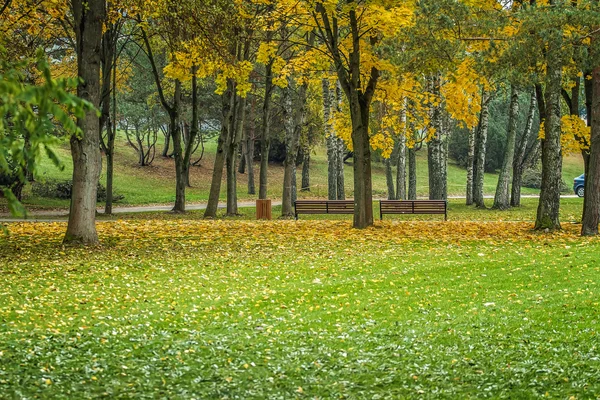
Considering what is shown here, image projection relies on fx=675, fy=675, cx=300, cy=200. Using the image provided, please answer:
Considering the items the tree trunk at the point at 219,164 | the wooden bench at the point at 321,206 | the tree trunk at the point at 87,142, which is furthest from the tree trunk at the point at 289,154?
the tree trunk at the point at 87,142

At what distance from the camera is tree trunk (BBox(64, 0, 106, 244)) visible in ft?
52.2

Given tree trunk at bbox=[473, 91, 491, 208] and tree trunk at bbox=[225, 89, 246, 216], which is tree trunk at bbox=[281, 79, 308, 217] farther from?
tree trunk at bbox=[473, 91, 491, 208]

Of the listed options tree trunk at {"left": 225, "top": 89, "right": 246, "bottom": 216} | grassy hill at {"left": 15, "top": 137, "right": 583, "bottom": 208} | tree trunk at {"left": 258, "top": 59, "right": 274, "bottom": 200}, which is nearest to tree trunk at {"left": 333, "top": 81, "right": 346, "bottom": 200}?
tree trunk at {"left": 258, "top": 59, "right": 274, "bottom": 200}

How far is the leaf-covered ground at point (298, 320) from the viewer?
6.98 m

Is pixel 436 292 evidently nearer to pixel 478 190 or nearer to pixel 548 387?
pixel 548 387

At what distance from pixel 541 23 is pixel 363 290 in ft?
30.2

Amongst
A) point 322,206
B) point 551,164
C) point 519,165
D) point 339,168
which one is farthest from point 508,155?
point 551,164

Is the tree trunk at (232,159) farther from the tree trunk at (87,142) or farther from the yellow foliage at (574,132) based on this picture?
the tree trunk at (87,142)

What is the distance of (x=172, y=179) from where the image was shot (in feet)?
Result: 159

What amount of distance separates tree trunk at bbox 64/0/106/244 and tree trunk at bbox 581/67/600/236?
13.2 meters

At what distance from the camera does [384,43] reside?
20.7m

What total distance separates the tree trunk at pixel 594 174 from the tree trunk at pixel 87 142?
13175 mm

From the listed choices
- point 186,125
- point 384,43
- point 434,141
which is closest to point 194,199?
point 186,125

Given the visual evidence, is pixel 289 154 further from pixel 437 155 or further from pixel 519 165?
pixel 519 165
